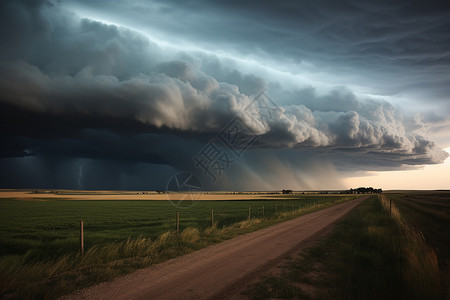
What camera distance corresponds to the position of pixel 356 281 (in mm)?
8664

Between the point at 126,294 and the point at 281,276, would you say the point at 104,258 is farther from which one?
the point at 281,276

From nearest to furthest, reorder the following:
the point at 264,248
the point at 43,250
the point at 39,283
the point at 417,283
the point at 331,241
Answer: the point at 417,283
the point at 39,283
the point at 264,248
the point at 331,241
the point at 43,250

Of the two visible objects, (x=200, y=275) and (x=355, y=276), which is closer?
(x=355, y=276)

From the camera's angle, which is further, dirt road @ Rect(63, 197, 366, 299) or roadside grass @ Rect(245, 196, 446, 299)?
dirt road @ Rect(63, 197, 366, 299)

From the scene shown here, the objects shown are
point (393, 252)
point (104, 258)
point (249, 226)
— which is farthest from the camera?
point (249, 226)

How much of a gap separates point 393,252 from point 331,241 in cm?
354

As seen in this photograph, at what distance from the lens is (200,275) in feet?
30.4

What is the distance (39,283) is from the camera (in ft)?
27.8

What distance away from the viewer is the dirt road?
25.1ft

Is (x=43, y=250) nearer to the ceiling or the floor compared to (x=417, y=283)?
nearer to the floor

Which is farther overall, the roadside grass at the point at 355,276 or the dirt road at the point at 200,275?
the dirt road at the point at 200,275

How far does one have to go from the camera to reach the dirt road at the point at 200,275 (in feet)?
25.1

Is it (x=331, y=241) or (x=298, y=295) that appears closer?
(x=298, y=295)

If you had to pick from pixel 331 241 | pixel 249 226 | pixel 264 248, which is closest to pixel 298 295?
pixel 264 248
